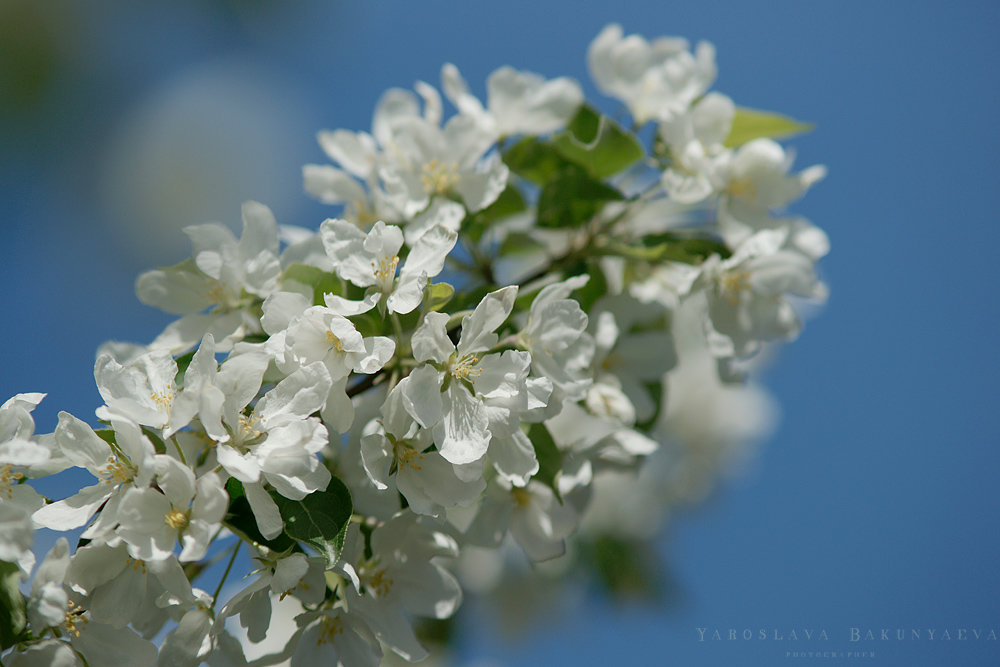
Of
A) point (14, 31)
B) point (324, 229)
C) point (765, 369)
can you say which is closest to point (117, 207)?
point (14, 31)

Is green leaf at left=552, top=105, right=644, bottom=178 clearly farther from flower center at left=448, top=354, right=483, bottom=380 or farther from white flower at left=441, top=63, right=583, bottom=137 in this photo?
flower center at left=448, top=354, right=483, bottom=380

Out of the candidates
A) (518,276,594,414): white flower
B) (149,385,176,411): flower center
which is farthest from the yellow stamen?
(149,385,176,411): flower center

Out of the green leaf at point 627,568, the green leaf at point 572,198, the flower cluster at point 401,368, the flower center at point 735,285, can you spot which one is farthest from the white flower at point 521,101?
the green leaf at point 627,568

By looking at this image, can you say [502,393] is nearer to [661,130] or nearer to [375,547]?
[375,547]

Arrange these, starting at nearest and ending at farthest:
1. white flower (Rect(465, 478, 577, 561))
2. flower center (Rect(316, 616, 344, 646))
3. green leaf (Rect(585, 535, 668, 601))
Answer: flower center (Rect(316, 616, 344, 646)), white flower (Rect(465, 478, 577, 561)), green leaf (Rect(585, 535, 668, 601))

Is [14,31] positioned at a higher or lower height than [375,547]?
higher

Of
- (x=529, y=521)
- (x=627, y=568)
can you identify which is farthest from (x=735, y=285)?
(x=627, y=568)
